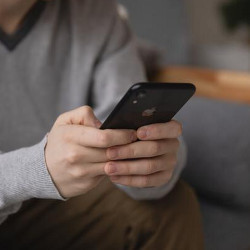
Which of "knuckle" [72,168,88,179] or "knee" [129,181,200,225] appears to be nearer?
"knuckle" [72,168,88,179]

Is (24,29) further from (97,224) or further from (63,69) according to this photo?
(97,224)

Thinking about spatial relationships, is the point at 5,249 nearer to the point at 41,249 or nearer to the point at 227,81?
the point at 41,249

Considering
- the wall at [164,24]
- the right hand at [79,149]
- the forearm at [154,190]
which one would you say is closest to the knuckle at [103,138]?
the right hand at [79,149]

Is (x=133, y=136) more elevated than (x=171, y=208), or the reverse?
(x=133, y=136)

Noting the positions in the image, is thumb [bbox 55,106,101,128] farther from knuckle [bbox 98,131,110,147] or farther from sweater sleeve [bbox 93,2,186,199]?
sweater sleeve [bbox 93,2,186,199]

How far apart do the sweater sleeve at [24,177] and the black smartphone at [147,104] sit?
0.31 ft

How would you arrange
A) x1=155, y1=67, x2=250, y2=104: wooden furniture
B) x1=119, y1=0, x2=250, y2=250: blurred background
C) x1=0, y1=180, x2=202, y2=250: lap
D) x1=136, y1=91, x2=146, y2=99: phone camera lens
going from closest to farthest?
x1=136, y1=91, x2=146, y2=99: phone camera lens, x1=0, y1=180, x2=202, y2=250: lap, x1=119, y1=0, x2=250, y2=250: blurred background, x1=155, y1=67, x2=250, y2=104: wooden furniture

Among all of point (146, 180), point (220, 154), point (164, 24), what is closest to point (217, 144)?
point (220, 154)

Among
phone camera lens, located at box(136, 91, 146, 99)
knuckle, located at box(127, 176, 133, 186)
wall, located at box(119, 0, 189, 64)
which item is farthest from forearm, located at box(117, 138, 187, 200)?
wall, located at box(119, 0, 189, 64)

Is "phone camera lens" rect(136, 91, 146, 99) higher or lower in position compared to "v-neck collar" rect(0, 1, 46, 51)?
lower

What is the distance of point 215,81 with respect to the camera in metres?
1.07

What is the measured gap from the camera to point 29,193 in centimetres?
52

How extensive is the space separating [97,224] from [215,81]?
1.92ft

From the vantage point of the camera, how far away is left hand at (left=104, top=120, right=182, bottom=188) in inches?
18.7
